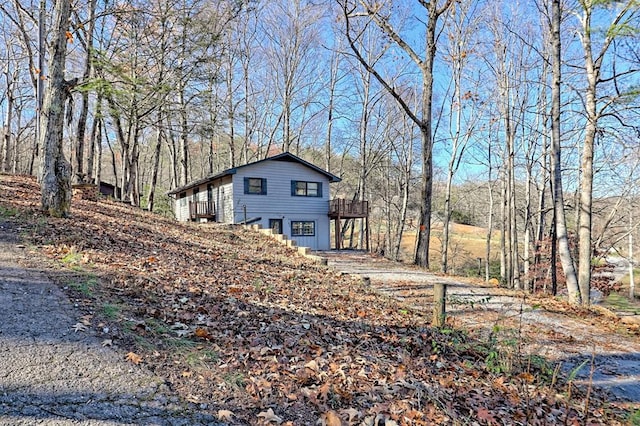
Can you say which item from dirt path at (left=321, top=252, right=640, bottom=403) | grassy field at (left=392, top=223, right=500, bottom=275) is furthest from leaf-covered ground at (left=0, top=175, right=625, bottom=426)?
grassy field at (left=392, top=223, right=500, bottom=275)

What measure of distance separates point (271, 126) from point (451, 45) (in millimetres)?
13551

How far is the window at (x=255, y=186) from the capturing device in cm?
1853

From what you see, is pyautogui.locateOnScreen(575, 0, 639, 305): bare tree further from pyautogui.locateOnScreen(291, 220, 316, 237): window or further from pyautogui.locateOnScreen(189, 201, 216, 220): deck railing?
pyautogui.locateOnScreen(189, 201, 216, 220): deck railing

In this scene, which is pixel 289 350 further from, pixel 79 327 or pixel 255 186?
pixel 255 186

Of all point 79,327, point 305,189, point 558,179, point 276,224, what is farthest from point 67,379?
point 305,189

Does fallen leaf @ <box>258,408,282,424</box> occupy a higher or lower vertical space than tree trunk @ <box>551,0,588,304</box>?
lower

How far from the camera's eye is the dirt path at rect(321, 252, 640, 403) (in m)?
4.50

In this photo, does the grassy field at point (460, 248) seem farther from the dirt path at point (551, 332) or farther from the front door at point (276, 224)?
the dirt path at point (551, 332)

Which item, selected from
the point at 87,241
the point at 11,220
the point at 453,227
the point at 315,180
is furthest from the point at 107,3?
the point at 453,227

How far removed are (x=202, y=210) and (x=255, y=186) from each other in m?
4.14

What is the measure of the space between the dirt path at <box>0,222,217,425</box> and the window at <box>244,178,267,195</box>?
49.6 feet

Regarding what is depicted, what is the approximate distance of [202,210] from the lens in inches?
819

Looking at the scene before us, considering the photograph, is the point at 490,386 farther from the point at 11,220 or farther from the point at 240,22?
the point at 240,22

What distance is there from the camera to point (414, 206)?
30.7 metres
